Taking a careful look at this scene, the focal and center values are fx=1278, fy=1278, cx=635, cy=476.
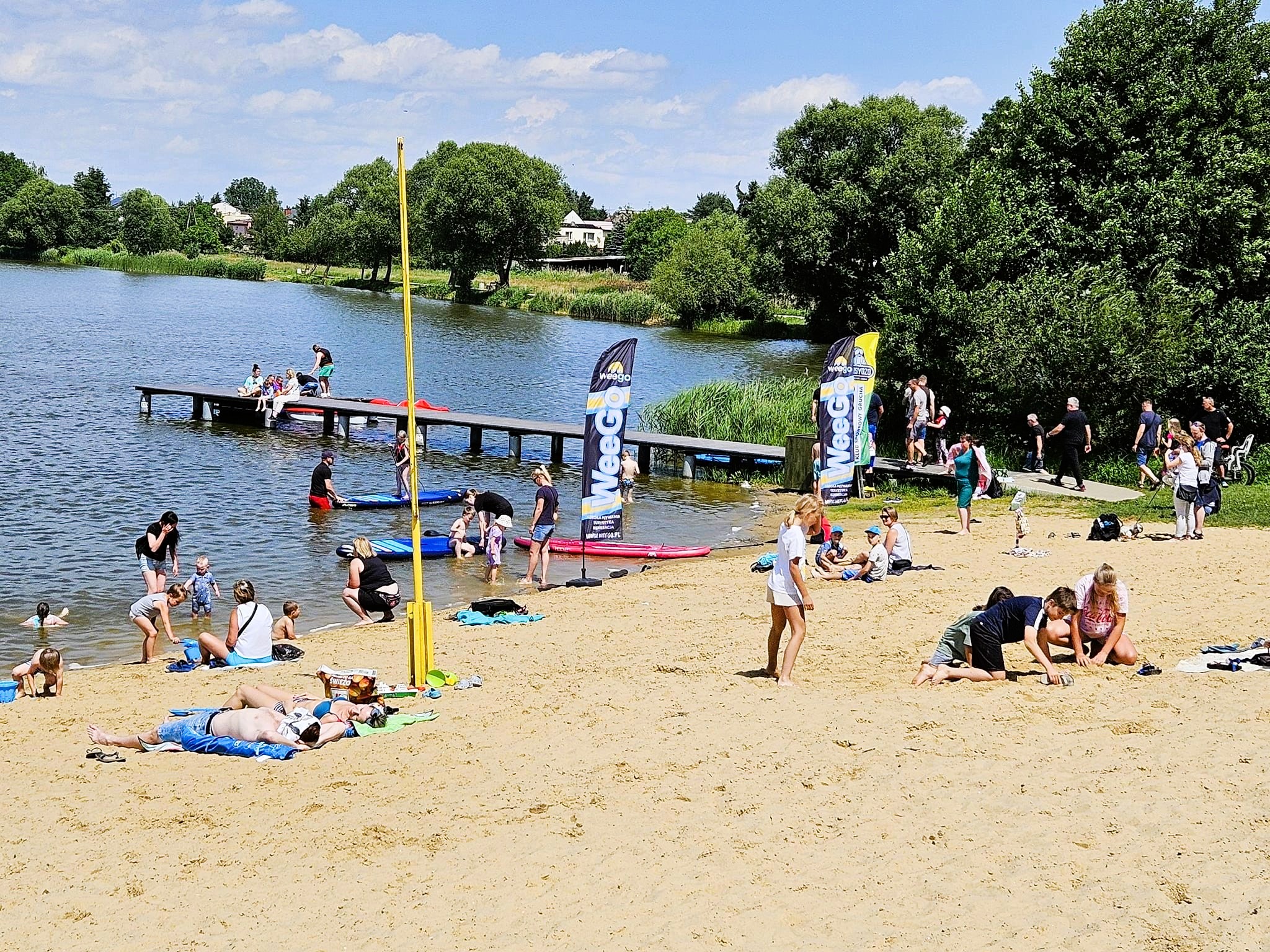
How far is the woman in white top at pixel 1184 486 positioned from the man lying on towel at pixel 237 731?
12907mm

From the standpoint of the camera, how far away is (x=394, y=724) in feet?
34.9

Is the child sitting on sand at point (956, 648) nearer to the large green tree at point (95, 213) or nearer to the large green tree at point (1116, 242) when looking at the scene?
the large green tree at point (1116, 242)

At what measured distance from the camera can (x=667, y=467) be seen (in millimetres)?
30000

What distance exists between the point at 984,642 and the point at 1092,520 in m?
10.0

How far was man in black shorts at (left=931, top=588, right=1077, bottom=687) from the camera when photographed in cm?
1136

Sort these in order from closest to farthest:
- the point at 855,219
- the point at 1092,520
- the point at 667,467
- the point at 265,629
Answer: the point at 265,629
the point at 1092,520
the point at 667,467
the point at 855,219

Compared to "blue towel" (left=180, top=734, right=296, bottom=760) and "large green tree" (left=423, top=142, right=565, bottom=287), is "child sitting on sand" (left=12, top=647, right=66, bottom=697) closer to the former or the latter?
"blue towel" (left=180, top=734, right=296, bottom=760)

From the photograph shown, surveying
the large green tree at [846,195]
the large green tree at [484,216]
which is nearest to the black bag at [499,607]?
the large green tree at [846,195]

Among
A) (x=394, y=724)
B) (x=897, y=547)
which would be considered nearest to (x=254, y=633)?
(x=394, y=724)

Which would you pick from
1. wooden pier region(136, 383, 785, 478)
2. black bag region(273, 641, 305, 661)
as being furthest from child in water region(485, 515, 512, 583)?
wooden pier region(136, 383, 785, 478)

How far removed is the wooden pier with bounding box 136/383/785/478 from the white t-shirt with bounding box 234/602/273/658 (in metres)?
12.9

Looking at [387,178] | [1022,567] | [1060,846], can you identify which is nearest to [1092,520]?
[1022,567]

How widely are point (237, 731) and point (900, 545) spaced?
962 centimetres

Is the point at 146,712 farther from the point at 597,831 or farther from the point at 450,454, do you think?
the point at 450,454
